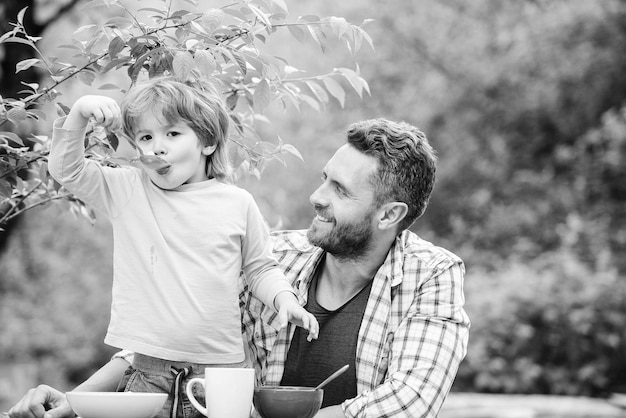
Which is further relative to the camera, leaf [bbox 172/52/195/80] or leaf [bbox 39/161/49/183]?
leaf [bbox 39/161/49/183]

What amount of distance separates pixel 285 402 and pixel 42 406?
57 centimetres

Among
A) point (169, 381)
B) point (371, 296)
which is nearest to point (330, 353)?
point (371, 296)

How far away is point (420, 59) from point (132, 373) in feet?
33.4

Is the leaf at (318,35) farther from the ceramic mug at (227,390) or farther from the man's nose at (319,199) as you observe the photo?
the ceramic mug at (227,390)

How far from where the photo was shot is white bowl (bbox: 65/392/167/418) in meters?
1.64

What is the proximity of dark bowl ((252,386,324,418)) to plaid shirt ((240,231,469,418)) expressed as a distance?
0.33m

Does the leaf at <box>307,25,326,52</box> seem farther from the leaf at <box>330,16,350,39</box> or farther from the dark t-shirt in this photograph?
the dark t-shirt

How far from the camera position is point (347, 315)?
252 centimetres

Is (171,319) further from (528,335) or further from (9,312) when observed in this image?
(9,312)

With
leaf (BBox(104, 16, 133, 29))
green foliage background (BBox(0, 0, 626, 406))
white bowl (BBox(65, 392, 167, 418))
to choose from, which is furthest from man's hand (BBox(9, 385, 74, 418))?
green foliage background (BBox(0, 0, 626, 406))

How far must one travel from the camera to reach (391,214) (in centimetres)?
263

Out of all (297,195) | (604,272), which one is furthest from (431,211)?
(604,272)

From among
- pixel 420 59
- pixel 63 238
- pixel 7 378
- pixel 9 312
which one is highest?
pixel 420 59

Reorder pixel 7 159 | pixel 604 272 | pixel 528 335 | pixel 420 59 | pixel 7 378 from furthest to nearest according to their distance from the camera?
pixel 420 59 → pixel 7 378 → pixel 604 272 → pixel 528 335 → pixel 7 159
